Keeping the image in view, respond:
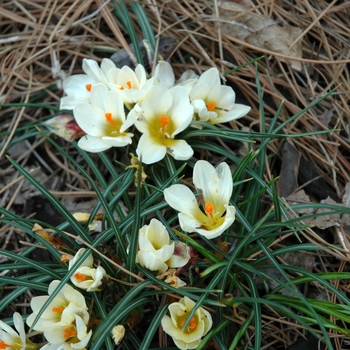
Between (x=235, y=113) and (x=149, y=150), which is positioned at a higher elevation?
(x=149, y=150)

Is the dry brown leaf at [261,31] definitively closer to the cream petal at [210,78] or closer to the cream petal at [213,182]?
the cream petal at [210,78]

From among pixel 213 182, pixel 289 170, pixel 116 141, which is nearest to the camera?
pixel 213 182

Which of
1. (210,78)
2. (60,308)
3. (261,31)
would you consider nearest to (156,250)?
(60,308)

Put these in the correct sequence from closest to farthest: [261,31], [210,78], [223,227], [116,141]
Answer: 1. [223,227]
2. [116,141]
3. [210,78]
4. [261,31]

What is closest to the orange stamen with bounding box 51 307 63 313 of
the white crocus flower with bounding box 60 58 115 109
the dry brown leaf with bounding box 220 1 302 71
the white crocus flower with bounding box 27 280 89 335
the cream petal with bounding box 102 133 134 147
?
the white crocus flower with bounding box 27 280 89 335

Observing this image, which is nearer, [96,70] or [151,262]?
[151,262]

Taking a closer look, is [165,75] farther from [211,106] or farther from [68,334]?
[68,334]

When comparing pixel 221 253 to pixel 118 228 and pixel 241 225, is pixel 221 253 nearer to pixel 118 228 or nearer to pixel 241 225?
pixel 241 225
